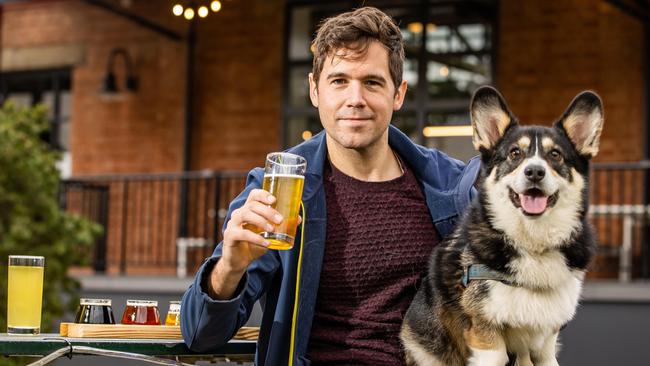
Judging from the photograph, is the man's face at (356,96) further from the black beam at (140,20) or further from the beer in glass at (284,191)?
the black beam at (140,20)

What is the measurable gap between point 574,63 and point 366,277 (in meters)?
8.11

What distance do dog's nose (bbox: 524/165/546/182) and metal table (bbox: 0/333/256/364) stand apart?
1049 mm

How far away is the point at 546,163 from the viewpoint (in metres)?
2.98

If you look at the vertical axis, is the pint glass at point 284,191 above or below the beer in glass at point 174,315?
above

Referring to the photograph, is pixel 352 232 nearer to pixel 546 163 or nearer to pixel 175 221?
pixel 546 163

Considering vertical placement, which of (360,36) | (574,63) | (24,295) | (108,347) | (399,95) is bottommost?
(108,347)

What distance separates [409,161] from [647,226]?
6884 millimetres

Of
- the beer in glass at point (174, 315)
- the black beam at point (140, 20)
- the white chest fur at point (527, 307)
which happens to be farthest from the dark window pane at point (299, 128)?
the white chest fur at point (527, 307)

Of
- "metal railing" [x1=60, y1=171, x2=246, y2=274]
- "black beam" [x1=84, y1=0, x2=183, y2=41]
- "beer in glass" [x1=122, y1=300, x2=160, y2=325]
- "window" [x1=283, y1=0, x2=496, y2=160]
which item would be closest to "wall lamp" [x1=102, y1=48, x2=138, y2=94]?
"black beam" [x1=84, y1=0, x2=183, y2=41]

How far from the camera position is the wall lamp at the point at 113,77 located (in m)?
12.6

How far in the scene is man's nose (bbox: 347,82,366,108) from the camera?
3.16 m

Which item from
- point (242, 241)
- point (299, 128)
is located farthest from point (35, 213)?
point (242, 241)

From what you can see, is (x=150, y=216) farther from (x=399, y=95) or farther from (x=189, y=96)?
(x=399, y=95)

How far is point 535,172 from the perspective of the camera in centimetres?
292
